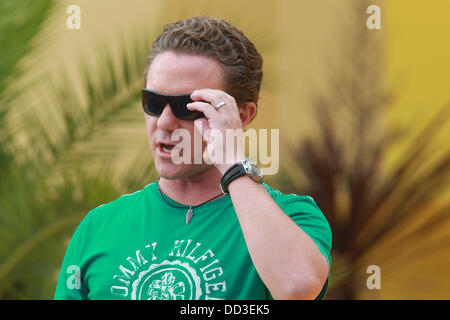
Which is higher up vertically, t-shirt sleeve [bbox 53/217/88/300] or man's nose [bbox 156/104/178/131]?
man's nose [bbox 156/104/178/131]

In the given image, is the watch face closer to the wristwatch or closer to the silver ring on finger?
the wristwatch

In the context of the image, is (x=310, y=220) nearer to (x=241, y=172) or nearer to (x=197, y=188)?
(x=241, y=172)

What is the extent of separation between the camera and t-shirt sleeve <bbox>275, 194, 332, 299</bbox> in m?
1.65

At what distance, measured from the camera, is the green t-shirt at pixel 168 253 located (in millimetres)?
1657

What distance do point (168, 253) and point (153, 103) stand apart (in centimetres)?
43

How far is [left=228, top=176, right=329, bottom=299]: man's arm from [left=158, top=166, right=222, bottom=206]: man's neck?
1.03 ft

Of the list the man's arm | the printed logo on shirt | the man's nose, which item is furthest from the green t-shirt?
the man's nose

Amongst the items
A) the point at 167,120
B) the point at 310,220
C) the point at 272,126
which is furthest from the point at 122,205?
the point at 272,126
